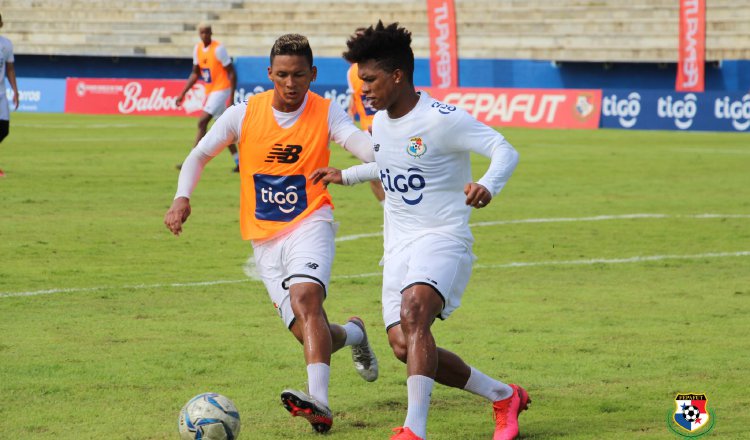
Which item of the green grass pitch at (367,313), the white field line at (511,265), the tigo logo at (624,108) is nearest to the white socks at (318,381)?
the green grass pitch at (367,313)

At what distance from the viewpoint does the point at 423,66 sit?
4550cm

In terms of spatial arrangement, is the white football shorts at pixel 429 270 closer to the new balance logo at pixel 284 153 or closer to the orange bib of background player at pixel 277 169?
the orange bib of background player at pixel 277 169

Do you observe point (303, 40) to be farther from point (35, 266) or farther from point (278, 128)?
point (35, 266)

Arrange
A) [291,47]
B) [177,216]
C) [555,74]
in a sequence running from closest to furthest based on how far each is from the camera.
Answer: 1. [177,216]
2. [291,47]
3. [555,74]

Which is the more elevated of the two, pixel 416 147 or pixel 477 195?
pixel 416 147

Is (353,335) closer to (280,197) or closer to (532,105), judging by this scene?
(280,197)

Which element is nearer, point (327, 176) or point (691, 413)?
point (691, 413)

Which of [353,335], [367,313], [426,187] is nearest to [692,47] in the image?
[367,313]

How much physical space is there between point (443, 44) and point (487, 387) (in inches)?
1462

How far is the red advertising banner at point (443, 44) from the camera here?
139 ft

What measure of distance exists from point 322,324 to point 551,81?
38.2 meters

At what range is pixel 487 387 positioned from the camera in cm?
619

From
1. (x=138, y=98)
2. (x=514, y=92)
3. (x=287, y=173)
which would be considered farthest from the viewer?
(x=138, y=98)

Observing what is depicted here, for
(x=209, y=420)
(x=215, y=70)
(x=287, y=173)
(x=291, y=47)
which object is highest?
(x=215, y=70)
